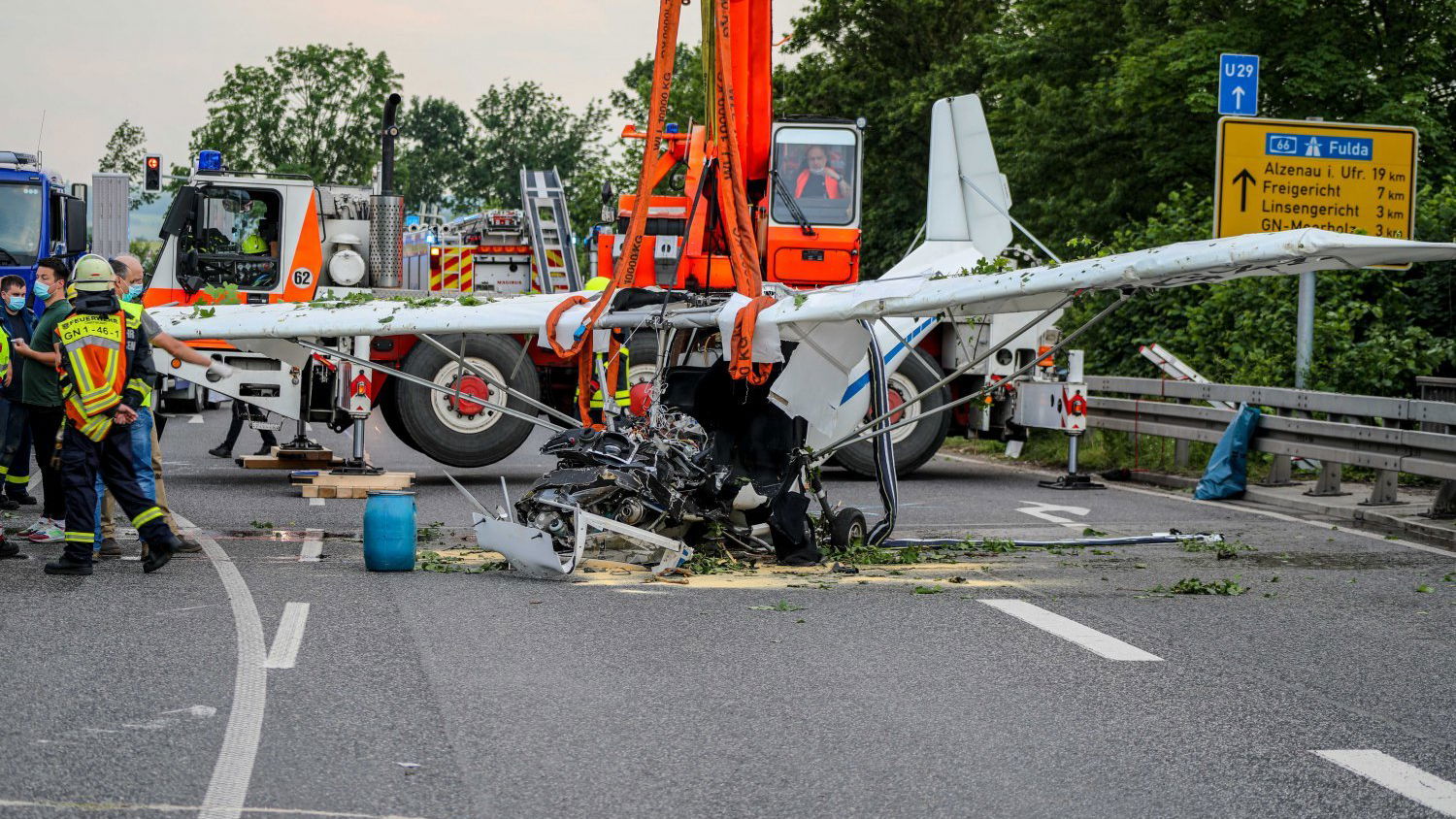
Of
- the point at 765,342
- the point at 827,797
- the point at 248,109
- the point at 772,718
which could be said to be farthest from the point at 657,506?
the point at 248,109

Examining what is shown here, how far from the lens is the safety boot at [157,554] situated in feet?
34.0

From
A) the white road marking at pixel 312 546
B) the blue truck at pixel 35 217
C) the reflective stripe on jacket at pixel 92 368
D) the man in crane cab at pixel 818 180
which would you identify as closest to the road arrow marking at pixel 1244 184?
the man in crane cab at pixel 818 180

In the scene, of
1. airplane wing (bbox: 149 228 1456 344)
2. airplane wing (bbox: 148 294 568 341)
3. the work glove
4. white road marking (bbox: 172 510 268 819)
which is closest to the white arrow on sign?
airplane wing (bbox: 149 228 1456 344)

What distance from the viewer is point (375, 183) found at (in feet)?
64.7

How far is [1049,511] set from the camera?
1522cm

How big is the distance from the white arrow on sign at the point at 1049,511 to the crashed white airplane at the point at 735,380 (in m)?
2.24

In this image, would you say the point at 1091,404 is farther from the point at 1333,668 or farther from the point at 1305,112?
the point at 1333,668

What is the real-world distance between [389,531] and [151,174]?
43.7 feet

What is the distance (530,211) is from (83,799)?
18.1 m

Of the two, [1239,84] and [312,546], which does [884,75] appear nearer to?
[1239,84]

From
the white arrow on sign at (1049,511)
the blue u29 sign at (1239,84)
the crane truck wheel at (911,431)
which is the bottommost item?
the white arrow on sign at (1049,511)

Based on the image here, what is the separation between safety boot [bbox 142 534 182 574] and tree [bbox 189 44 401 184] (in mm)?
59925

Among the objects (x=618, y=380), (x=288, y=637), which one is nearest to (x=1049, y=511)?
(x=618, y=380)

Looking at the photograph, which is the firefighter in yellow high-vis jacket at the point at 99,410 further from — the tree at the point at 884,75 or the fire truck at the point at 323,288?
the tree at the point at 884,75
